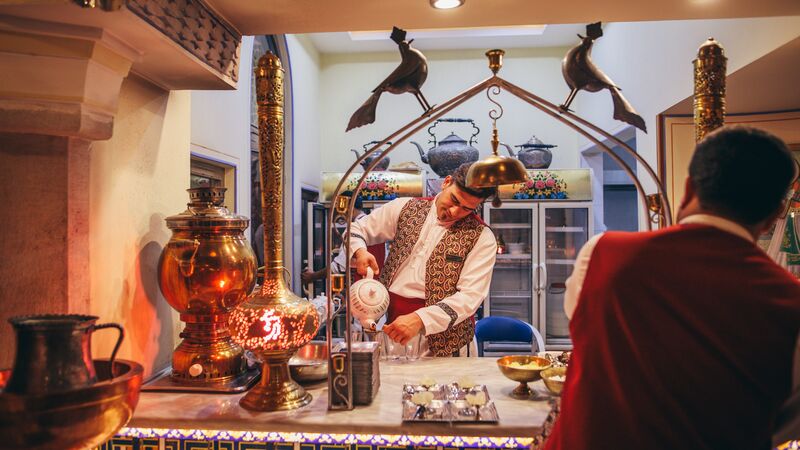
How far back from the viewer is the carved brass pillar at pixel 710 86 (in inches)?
77.4

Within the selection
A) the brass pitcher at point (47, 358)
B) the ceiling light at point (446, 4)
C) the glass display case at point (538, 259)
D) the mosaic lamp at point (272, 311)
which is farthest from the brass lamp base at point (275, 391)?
the glass display case at point (538, 259)

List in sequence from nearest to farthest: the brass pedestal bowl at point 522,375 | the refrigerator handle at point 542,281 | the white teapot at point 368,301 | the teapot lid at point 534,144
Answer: the brass pedestal bowl at point 522,375 < the white teapot at point 368,301 < the refrigerator handle at point 542,281 < the teapot lid at point 534,144

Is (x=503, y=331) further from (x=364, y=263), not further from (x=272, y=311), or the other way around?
(x=272, y=311)

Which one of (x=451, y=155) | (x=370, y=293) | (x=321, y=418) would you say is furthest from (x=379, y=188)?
(x=321, y=418)

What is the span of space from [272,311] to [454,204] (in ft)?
5.60

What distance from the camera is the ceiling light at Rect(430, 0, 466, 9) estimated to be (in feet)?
6.90

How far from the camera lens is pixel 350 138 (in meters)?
7.37

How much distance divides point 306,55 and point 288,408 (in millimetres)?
5626

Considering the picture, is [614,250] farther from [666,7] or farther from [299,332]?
[666,7]

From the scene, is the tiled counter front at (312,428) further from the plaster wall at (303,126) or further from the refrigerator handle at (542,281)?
the refrigerator handle at (542,281)

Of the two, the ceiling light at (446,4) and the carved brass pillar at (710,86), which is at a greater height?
the ceiling light at (446,4)

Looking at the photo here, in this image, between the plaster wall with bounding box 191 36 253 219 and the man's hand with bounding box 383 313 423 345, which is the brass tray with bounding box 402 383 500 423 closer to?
the man's hand with bounding box 383 313 423 345

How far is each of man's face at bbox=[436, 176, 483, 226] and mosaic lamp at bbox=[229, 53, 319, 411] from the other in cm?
147

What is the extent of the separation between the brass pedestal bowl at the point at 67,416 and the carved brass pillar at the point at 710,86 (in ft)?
6.59
